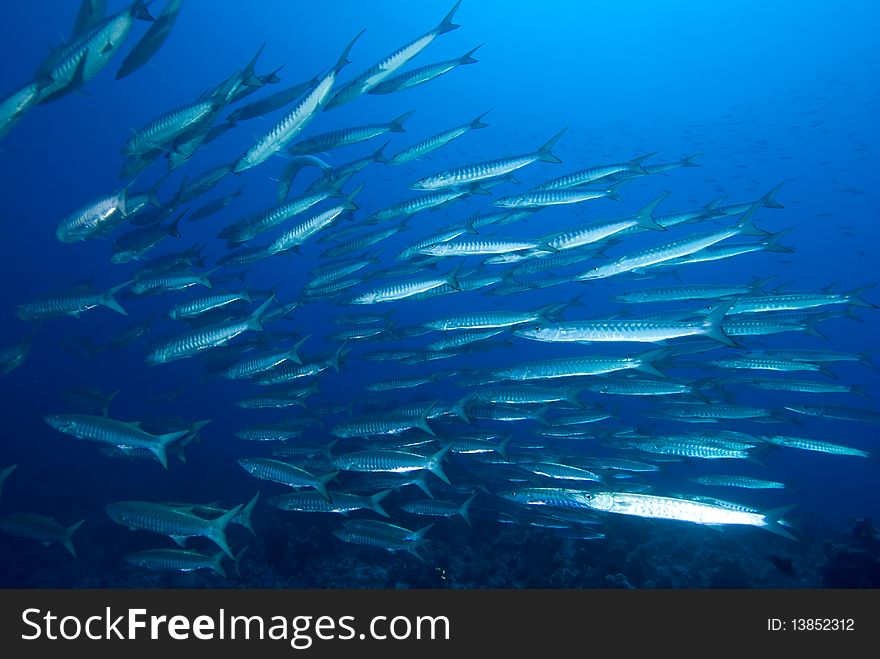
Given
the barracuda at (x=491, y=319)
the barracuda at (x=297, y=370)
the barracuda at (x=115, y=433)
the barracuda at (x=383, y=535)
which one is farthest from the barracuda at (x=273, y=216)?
the barracuda at (x=383, y=535)

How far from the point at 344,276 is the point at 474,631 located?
19.2 feet

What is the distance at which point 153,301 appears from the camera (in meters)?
48.4

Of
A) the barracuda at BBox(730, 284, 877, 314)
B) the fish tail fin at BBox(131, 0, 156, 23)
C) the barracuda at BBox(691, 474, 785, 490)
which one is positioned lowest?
the barracuda at BBox(691, 474, 785, 490)

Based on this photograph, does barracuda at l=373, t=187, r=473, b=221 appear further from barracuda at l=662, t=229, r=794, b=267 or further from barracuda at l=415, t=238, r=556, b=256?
barracuda at l=662, t=229, r=794, b=267

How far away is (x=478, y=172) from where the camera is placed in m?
6.68

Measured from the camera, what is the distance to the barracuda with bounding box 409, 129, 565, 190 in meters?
6.57

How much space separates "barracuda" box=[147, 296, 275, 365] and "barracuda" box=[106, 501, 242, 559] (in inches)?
89.0

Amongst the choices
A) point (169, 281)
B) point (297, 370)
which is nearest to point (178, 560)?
point (297, 370)

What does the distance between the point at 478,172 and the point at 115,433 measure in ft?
19.8

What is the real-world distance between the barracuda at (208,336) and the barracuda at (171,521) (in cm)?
226

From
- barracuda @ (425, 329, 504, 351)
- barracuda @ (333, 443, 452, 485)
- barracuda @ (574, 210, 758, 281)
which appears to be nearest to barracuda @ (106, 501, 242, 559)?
barracuda @ (333, 443, 452, 485)

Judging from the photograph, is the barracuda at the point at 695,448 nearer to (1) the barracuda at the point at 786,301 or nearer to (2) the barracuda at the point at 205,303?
(1) the barracuda at the point at 786,301

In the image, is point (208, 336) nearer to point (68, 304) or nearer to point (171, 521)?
point (68, 304)

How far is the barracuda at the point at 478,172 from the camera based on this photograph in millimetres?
6570
